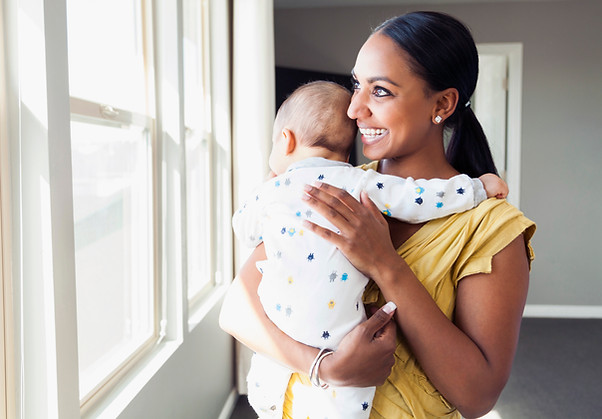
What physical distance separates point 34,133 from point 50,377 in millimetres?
507

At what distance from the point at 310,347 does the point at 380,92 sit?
499mm

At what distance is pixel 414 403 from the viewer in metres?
1.02

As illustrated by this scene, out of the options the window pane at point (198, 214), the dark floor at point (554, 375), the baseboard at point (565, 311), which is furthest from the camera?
the baseboard at point (565, 311)

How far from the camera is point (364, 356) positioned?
0.94 metres

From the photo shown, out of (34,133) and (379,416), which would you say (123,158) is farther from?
(379,416)

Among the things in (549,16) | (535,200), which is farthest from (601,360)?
(549,16)

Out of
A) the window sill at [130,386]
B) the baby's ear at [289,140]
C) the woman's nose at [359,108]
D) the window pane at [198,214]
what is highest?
the woman's nose at [359,108]

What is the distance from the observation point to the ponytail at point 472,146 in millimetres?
1225

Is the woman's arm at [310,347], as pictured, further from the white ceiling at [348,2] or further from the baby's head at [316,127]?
the white ceiling at [348,2]

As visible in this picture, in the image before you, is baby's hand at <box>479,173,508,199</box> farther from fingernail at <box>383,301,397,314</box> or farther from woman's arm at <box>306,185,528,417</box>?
fingernail at <box>383,301,397,314</box>

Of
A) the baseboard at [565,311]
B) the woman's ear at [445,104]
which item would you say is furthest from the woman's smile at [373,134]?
the baseboard at [565,311]

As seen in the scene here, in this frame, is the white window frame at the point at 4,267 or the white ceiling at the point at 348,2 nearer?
the white window frame at the point at 4,267

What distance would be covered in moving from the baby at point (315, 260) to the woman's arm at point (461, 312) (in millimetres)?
46

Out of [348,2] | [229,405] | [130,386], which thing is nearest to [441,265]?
[130,386]
